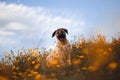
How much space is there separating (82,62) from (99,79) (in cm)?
144

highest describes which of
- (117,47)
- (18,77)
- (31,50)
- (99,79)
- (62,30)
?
(62,30)

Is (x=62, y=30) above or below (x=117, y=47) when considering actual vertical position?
above

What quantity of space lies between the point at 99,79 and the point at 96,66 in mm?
276

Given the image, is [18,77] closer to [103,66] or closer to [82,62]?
[82,62]

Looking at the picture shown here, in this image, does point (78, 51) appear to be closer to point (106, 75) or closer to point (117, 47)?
point (117, 47)

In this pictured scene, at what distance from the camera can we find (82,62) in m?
5.94

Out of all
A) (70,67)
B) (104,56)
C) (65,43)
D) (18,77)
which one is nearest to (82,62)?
(70,67)

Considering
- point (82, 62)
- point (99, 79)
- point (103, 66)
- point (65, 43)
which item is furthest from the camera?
point (65, 43)

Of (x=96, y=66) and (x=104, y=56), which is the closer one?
(x=96, y=66)

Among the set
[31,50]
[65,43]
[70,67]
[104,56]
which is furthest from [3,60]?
[104,56]

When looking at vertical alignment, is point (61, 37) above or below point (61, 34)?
below

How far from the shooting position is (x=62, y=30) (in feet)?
34.8

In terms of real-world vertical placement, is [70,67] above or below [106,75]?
above

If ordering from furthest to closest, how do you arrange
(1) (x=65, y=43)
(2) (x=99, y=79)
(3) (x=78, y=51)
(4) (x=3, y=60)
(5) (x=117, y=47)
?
1. (1) (x=65, y=43)
2. (4) (x=3, y=60)
3. (3) (x=78, y=51)
4. (5) (x=117, y=47)
5. (2) (x=99, y=79)
